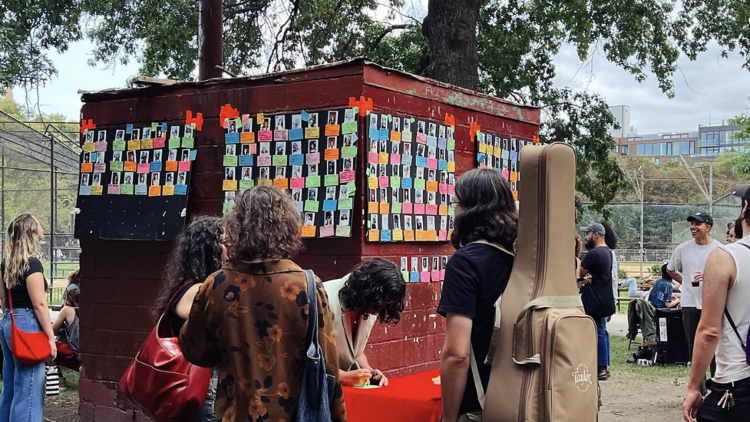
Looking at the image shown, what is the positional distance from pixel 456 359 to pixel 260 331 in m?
0.74

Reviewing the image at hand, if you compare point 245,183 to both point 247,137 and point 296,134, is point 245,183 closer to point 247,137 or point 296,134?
point 247,137

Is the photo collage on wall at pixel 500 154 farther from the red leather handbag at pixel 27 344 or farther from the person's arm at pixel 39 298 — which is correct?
the red leather handbag at pixel 27 344

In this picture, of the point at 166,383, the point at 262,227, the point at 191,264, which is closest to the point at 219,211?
the point at 191,264

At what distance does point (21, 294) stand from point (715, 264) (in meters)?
→ 4.82

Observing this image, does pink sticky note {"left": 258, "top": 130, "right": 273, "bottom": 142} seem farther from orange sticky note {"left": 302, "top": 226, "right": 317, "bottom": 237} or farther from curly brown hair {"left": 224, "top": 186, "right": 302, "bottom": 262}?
curly brown hair {"left": 224, "top": 186, "right": 302, "bottom": 262}

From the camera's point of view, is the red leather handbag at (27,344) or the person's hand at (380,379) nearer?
the person's hand at (380,379)

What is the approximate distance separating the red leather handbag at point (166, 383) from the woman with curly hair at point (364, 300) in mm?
825

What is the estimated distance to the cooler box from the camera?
11.6 metres

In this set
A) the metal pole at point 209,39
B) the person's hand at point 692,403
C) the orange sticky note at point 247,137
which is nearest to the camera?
the person's hand at point 692,403

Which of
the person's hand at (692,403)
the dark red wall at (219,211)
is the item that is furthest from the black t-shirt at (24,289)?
the person's hand at (692,403)

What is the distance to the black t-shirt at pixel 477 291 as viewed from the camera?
3004mm

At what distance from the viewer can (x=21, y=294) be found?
5.91 m

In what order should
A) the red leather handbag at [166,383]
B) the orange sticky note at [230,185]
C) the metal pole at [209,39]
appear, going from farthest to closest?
the metal pole at [209,39] < the orange sticky note at [230,185] < the red leather handbag at [166,383]

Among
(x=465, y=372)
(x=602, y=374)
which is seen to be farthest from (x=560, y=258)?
(x=602, y=374)
